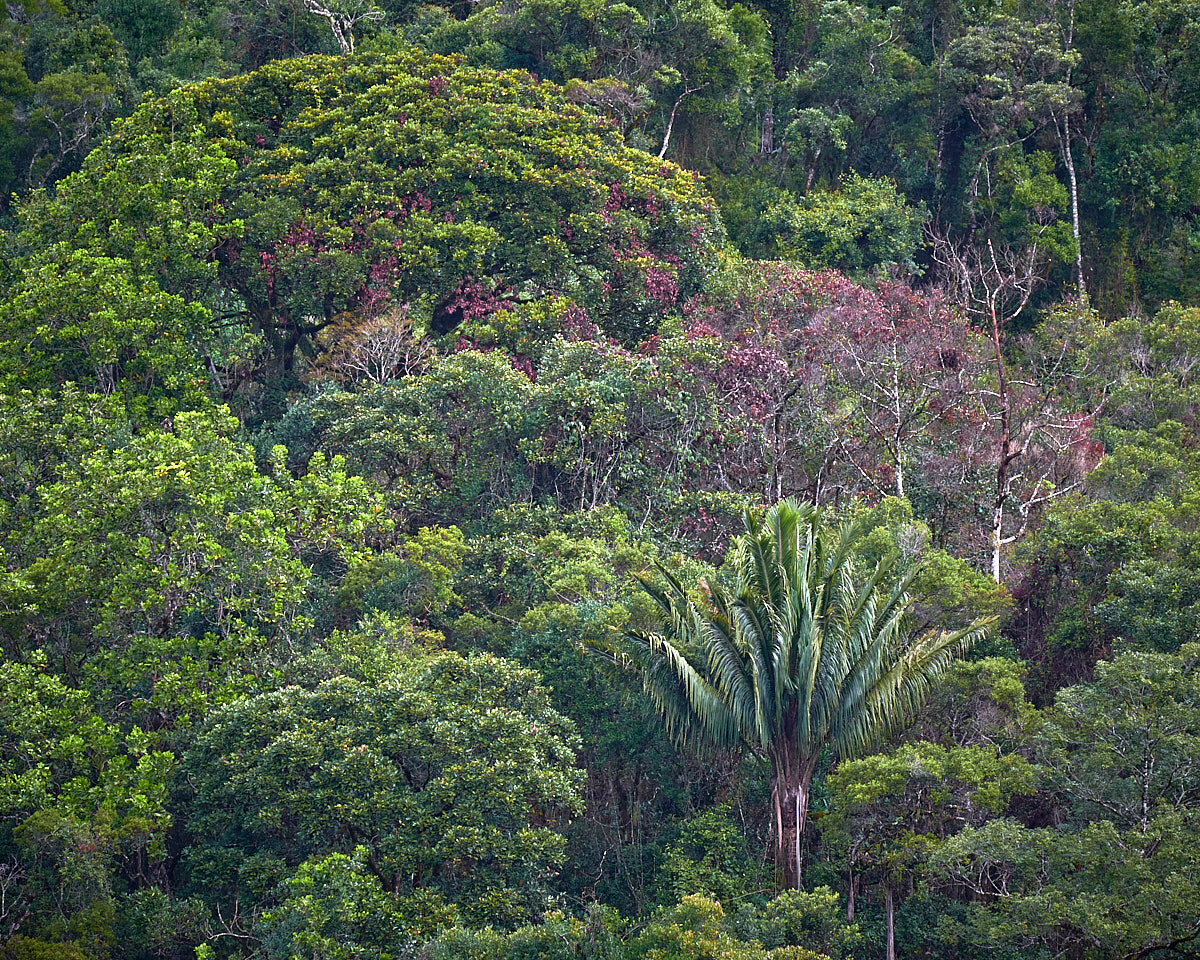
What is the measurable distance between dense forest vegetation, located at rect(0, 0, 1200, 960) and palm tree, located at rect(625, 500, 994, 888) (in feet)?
0.22

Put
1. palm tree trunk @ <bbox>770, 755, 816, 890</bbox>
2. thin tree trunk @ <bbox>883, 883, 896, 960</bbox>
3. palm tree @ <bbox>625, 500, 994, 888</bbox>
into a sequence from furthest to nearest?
palm tree trunk @ <bbox>770, 755, 816, 890</bbox>, palm tree @ <bbox>625, 500, 994, 888</bbox>, thin tree trunk @ <bbox>883, 883, 896, 960</bbox>

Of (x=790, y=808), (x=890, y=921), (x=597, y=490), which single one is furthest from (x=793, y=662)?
(x=597, y=490)

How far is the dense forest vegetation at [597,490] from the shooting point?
16.9m

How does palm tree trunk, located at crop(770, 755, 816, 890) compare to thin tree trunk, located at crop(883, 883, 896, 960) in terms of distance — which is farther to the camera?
palm tree trunk, located at crop(770, 755, 816, 890)

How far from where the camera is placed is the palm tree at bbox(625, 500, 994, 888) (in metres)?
16.9

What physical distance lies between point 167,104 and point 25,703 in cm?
1426

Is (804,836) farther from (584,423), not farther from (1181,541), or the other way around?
(584,423)

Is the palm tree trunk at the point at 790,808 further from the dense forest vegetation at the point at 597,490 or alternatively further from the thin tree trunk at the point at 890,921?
the thin tree trunk at the point at 890,921

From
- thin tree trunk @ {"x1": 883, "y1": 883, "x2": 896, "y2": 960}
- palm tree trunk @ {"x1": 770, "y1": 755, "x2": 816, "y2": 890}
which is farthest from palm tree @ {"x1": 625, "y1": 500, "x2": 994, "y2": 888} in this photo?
thin tree trunk @ {"x1": 883, "y1": 883, "x2": 896, "y2": 960}

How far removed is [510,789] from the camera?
17.0 m

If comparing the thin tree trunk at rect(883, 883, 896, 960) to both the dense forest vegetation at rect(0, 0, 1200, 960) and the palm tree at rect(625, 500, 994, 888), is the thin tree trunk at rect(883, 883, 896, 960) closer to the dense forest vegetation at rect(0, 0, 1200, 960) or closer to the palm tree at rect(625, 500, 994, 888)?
the dense forest vegetation at rect(0, 0, 1200, 960)

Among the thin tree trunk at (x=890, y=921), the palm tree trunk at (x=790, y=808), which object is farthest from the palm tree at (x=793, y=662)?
the thin tree trunk at (x=890, y=921)

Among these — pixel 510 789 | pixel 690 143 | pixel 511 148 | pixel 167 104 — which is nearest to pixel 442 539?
pixel 510 789

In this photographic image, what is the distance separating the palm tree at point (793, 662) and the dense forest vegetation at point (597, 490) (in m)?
0.07
